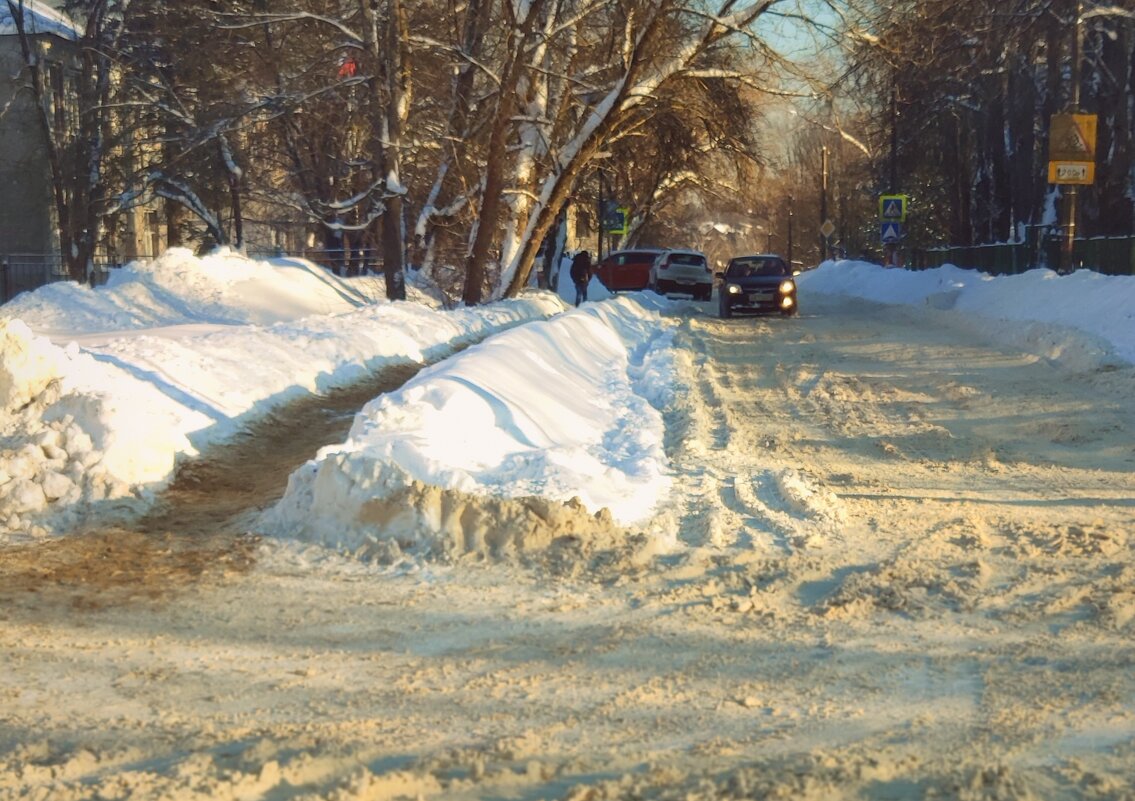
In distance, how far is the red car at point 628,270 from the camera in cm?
4859

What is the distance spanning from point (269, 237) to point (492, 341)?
69897 millimetres

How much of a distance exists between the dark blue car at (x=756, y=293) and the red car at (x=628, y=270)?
15.5 metres

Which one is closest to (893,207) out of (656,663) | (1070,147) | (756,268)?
(756,268)

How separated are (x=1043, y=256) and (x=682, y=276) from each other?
13750 millimetres

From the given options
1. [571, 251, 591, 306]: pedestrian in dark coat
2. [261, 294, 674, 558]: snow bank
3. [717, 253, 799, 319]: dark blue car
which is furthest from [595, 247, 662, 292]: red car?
[261, 294, 674, 558]: snow bank

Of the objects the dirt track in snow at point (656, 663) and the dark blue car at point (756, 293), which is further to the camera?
the dark blue car at point (756, 293)

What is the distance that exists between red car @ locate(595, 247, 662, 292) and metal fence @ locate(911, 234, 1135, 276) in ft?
36.2

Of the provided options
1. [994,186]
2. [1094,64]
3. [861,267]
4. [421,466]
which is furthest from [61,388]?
[861,267]

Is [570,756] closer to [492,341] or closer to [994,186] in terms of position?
[492,341]

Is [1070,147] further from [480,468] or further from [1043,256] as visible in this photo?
[480,468]

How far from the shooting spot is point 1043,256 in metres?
33.3

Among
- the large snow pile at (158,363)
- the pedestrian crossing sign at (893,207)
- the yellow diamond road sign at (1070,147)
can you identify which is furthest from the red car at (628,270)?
the yellow diamond road sign at (1070,147)

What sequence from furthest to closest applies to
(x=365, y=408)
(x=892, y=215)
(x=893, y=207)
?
1. (x=892, y=215)
2. (x=893, y=207)
3. (x=365, y=408)

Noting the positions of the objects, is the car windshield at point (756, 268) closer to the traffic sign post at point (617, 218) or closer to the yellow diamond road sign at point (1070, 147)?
the yellow diamond road sign at point (1070, 147)
